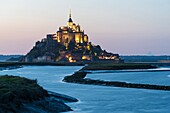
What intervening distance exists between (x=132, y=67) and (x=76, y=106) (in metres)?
100

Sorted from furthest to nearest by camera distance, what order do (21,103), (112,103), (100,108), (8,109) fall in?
1. (112,103)
2. (100,108)
3. (21,103)
4. (8,109)

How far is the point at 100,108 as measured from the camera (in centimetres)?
3203

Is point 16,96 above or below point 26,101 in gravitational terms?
above

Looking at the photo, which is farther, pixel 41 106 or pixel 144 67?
pixel 144 67

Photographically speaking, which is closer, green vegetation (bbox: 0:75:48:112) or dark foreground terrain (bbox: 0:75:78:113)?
green vegetation (bbox: 0:75:48:112)

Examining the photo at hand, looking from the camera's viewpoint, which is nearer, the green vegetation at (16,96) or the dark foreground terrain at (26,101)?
the green vegetation at (16,96)

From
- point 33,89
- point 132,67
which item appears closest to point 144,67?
point 132,67

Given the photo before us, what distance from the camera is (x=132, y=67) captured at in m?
131

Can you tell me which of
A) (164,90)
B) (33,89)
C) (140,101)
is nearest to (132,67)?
(164,90)

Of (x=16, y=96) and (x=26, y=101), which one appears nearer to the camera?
(x=16, y=96)

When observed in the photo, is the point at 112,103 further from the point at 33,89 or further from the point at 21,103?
the point at 21,103

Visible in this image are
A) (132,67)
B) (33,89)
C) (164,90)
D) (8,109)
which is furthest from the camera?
(132,67)

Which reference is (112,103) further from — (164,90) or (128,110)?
(164,90)

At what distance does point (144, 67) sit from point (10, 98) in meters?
115
